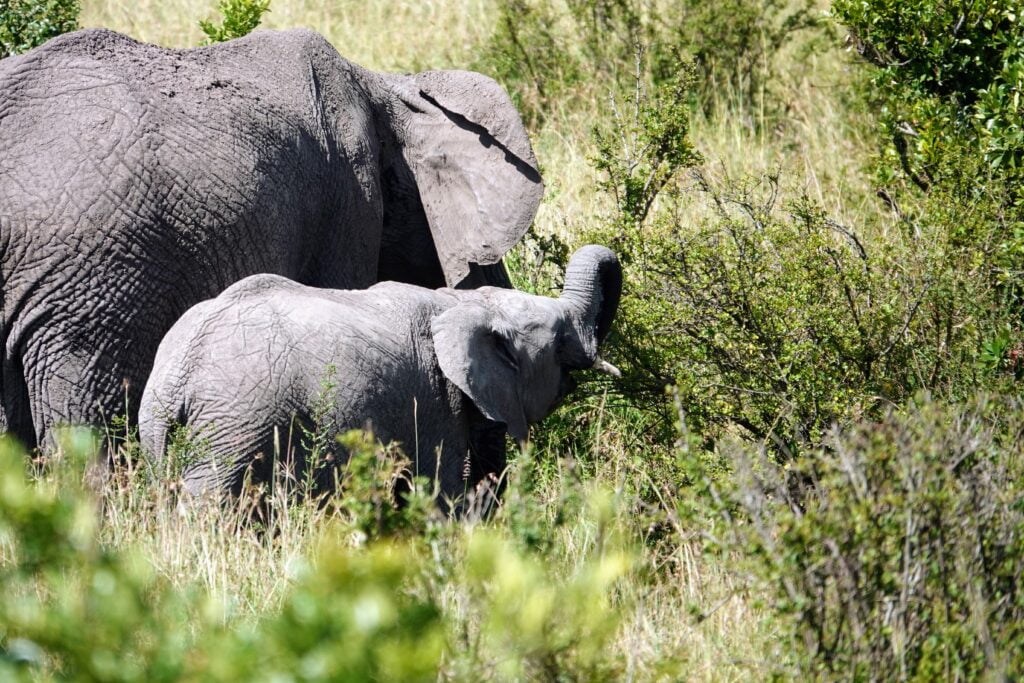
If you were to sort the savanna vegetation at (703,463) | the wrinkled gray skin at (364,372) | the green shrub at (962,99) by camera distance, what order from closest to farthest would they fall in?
the savanna vegetation at (703,463), the wrinkled gray skin at (364,372), the green shrub at (962,99)

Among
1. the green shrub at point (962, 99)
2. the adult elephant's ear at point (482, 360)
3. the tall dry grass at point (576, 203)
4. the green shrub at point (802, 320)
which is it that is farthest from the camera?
the green shrub at point (962, 99)

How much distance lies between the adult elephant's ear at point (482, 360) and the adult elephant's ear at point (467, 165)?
1.08 m

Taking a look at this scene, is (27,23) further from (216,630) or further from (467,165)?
(216,630)

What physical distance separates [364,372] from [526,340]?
3.75ft

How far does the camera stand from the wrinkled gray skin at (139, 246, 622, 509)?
16.8 feet

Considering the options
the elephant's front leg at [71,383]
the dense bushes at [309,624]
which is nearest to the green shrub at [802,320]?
the elephant's front leg at [71,383]

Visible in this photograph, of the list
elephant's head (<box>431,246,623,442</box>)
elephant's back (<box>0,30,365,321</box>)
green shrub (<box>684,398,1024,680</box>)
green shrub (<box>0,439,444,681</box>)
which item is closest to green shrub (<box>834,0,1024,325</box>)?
elephant's head (<box>431,246,623,442</box>)

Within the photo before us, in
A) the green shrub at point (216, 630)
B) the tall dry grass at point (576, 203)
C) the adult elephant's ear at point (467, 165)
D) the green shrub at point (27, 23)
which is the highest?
the green shrub at point (216, 630)

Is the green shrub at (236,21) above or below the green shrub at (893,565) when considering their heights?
above

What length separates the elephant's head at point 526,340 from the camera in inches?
230

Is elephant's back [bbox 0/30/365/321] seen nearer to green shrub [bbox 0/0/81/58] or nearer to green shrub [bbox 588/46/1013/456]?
green shrub [bbox 588/46/1013/456]

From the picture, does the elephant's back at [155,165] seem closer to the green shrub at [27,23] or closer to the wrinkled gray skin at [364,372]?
the wrinkled gray skin at [364,372]

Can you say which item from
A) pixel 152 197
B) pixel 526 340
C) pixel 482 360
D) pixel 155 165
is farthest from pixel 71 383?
pixel 526 340

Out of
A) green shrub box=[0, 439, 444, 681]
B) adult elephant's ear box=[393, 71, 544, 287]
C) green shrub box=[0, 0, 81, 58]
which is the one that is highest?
green shrub box=[0, 439, 444, 681]
